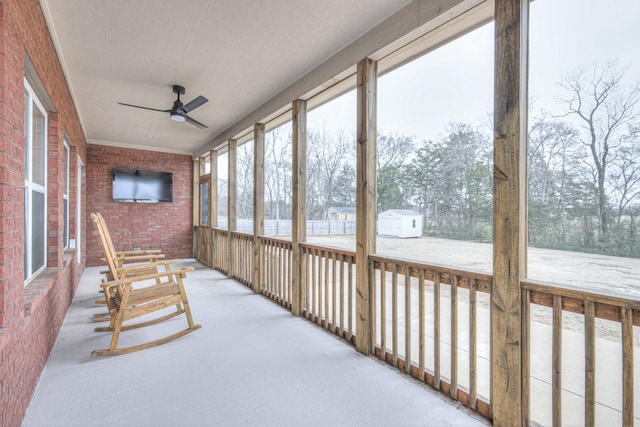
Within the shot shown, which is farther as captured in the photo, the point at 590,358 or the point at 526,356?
the point at 526,356

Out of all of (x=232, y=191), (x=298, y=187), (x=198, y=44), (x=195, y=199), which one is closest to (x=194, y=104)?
(x=198, y=44)

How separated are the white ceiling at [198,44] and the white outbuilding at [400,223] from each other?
4.89 ft

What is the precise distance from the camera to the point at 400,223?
2.45 meters

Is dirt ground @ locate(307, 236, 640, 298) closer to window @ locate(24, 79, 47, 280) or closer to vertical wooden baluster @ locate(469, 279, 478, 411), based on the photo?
vertical wooden baluster @ locate(469, 279, 478, 411)

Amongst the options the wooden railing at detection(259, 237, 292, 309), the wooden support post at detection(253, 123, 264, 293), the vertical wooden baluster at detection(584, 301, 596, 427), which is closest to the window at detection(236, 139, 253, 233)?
the wooden support post at detection(253, 123, 264, 293)

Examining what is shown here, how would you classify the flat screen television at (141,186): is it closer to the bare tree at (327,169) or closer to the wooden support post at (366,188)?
the bare tree at (327,169)

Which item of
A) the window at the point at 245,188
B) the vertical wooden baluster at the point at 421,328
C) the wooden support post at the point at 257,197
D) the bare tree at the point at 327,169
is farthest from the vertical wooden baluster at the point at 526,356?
the window at the point at 245,188

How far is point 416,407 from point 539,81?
77.5 inches

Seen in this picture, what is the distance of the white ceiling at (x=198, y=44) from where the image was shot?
7.34ft

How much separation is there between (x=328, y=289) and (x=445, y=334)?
3.68ft

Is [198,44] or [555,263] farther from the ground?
[198,44]

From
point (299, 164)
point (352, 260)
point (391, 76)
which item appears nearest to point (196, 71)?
point (299, 164)

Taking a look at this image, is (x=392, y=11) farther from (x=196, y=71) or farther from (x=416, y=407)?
(x=416, y=407)

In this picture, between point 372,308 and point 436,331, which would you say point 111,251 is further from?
point 436,331
